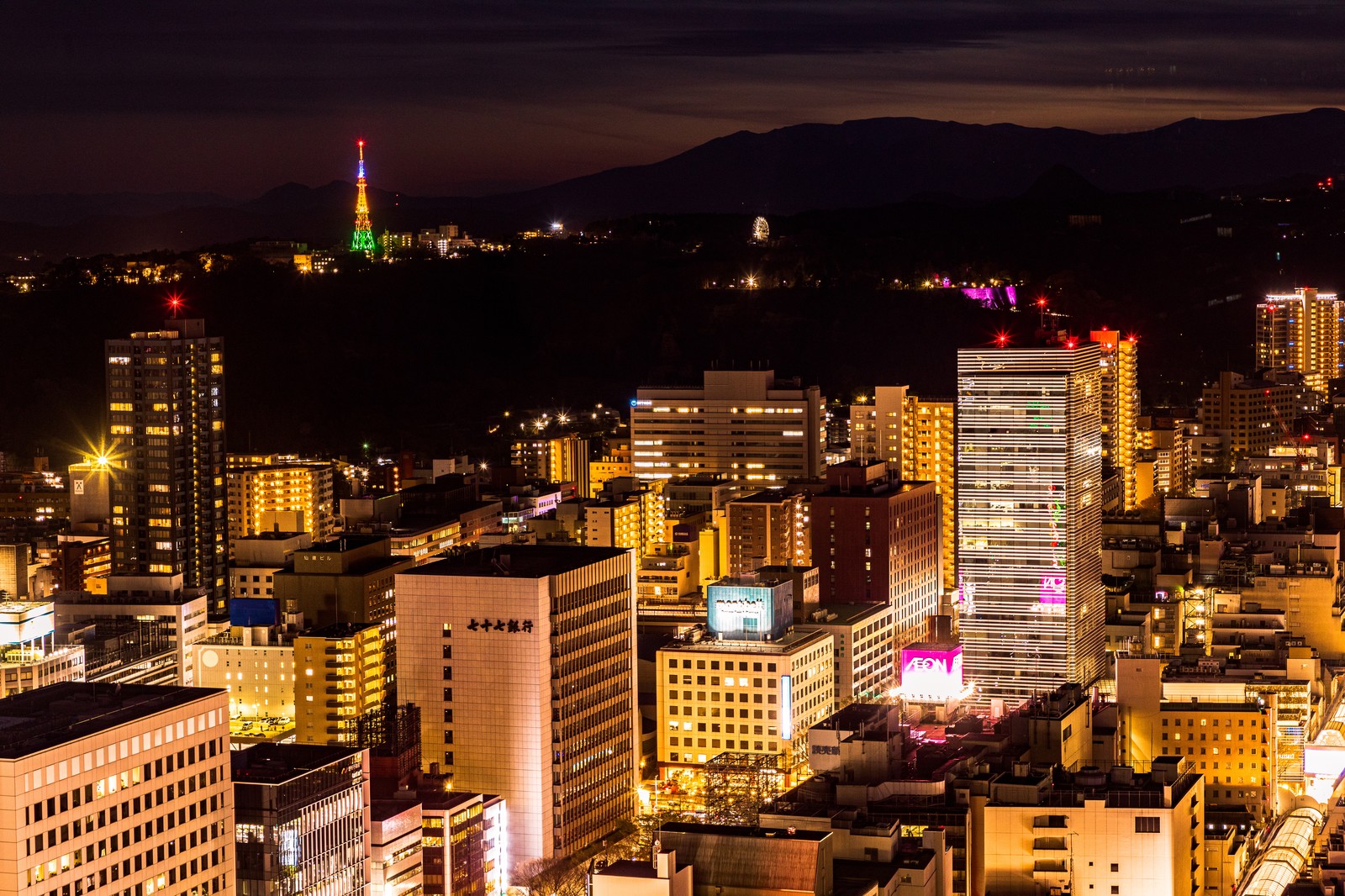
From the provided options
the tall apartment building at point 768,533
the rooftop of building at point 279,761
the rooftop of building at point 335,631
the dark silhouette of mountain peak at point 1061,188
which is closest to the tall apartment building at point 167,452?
the rooftop of building at point 335,631

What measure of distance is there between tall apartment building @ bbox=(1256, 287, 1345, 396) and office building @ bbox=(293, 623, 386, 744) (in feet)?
174

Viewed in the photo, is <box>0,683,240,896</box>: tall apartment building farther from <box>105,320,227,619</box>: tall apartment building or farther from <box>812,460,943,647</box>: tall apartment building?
<box>105,320,227,619</box>: tall apartment building

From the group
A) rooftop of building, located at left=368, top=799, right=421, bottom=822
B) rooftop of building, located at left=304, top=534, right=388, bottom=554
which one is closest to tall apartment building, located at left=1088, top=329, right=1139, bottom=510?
rooftop of building, located at left=304, top=534, right=388, bottom=554

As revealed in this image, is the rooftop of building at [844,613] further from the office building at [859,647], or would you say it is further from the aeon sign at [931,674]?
the aeon sign at [931,674]

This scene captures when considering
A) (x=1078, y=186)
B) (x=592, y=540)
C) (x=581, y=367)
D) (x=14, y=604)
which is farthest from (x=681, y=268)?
(x=14, y=604)

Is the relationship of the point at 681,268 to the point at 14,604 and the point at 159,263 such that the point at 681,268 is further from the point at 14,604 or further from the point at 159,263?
the point at 14,604

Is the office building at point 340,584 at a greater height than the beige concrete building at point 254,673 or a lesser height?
greater

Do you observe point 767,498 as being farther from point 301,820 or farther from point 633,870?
point 633,870

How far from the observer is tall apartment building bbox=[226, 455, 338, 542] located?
2297 inches

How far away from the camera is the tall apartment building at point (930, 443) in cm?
5538

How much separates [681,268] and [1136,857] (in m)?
64.9

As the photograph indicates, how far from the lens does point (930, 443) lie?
56438 mm

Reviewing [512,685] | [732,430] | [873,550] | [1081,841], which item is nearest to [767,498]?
[873,550]

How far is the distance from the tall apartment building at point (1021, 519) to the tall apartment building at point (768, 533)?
6.12 metres
